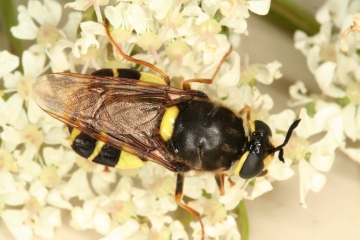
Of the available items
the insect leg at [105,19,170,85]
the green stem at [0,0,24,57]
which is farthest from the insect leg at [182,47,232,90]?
the green stem at [0,0,24,57]

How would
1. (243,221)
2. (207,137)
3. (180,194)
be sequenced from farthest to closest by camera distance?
(243,221)
(180,194)
(207,137)

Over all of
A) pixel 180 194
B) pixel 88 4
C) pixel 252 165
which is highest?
pixel 88 4

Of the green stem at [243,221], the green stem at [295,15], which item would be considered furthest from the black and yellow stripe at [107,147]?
the green stem at [295,15]

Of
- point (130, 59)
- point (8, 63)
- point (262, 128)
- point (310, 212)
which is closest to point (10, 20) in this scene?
point (8, 63)

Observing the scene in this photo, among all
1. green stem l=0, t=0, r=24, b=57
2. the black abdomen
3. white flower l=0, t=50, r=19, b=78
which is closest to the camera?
the black abdomen

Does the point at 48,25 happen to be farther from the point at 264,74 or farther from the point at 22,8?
the point at 264,74

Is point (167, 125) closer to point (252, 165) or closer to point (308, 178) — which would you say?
point (252, 165)

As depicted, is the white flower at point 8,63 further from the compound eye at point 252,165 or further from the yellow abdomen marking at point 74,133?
the compound eye at point 252,165

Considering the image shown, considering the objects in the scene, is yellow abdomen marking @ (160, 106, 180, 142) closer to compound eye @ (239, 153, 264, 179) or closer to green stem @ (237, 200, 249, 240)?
compound eye @ (239, 153, 264, 179)
